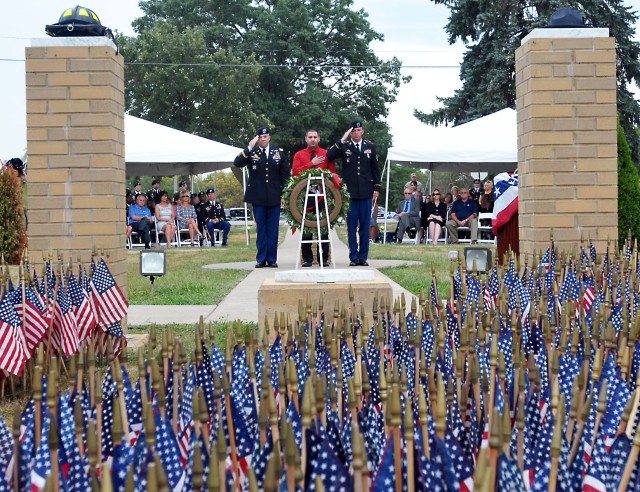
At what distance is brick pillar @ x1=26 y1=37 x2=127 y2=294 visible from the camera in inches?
277

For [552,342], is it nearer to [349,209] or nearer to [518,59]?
[518,59]

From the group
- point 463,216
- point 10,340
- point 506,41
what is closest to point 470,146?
point 463,216

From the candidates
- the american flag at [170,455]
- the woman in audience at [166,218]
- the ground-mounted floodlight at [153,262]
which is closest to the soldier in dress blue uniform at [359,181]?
the ground-mounted floodlight at [153,262]

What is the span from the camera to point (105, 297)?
590cm

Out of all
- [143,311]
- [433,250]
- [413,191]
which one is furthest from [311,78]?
[143,311]

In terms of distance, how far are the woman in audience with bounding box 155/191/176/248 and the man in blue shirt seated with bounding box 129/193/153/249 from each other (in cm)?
25

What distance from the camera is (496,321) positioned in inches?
139

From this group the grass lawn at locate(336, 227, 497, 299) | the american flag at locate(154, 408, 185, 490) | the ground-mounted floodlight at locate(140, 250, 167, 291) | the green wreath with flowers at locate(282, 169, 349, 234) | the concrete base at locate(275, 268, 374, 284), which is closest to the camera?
the american flag at locate(154, 408, 185, 490)

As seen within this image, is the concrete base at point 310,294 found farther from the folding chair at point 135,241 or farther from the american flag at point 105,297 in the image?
the folding chair at point 135,241

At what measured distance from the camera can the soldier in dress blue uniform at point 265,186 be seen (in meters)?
12.9

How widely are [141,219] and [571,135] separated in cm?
1424

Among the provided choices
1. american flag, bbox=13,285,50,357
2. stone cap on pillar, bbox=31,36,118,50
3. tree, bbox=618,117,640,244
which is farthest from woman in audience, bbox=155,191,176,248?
american flag, bbox=13,285,50,357

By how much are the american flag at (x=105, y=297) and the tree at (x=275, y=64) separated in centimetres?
3897

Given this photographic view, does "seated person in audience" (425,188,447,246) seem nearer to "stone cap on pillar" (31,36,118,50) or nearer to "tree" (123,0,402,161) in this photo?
"stone cap on pillar" (31,36,118,50)
